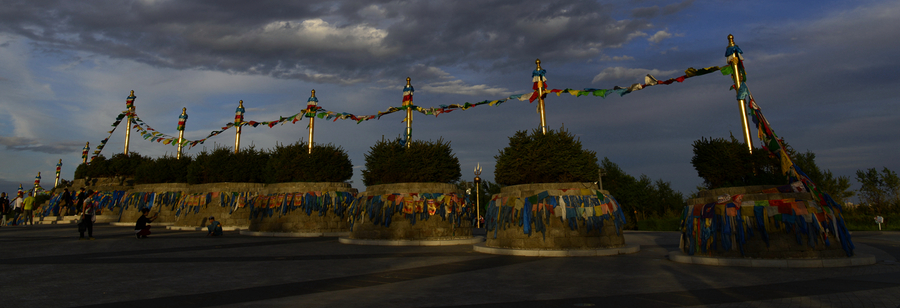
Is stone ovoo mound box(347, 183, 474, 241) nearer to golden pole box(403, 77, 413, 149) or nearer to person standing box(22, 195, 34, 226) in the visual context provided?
golden pole box(403, 77, 413, 149)

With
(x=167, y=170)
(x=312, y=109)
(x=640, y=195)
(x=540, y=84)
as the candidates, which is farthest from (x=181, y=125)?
(x=640, y=195)

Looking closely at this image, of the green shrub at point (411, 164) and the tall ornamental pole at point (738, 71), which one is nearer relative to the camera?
the tall ornamental pole at point (738, 71)

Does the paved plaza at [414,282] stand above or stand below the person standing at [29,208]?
below

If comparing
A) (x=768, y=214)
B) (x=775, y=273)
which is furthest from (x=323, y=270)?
(x=768, y=214)

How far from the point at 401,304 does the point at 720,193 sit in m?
7.93

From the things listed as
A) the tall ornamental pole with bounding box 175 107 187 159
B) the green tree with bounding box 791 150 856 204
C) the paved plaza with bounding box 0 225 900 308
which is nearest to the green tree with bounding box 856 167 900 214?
the green tree with bounding box 791 150 856 204

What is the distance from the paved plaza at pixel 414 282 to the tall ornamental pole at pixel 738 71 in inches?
133

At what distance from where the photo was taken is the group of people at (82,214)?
1473 centimetres

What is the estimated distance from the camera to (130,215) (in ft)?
84.8

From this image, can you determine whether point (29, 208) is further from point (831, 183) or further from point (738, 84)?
point (831, 183)

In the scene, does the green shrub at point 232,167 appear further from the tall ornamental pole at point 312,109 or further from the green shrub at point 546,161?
the green shrub at point 546,161

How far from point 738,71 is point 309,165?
15579 mm

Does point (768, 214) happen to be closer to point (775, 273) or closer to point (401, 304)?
point (775, 273)

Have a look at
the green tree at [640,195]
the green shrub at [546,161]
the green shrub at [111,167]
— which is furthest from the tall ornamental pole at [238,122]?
the green tree at [640,195]
